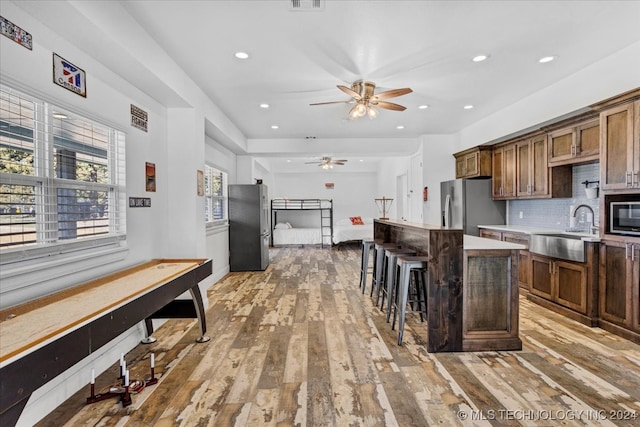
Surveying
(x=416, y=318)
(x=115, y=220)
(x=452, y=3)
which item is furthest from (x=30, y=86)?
(x=416, y=318)

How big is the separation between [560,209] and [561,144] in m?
0.96

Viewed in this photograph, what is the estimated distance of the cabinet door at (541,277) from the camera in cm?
370

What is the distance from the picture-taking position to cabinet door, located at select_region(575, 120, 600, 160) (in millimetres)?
3426

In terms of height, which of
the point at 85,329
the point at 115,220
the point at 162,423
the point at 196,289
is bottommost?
the point at 162,423

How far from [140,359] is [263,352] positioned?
1.01m

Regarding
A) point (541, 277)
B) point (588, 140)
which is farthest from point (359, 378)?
point (588, 140)

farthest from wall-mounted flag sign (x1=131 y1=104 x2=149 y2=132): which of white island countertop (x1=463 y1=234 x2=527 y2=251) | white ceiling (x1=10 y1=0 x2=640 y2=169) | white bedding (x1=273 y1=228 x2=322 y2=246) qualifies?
white bedding (x1=273 y1=228 x2=322 y2=246)

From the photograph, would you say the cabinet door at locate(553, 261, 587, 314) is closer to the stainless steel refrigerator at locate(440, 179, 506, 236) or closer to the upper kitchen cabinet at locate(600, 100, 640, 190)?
the upper kitchen cabinet at locate(600, 100, 640, 190)

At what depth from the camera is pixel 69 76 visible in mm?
2219

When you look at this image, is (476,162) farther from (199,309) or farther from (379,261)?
(199,309)

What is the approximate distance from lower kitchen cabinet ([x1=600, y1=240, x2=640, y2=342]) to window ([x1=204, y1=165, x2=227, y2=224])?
16.6 feet

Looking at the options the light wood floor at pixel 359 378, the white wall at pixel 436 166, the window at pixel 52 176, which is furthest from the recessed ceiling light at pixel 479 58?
the window at pixel 52 176

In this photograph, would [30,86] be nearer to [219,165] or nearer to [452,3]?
[452,3]

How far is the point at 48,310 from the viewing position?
1654mm
